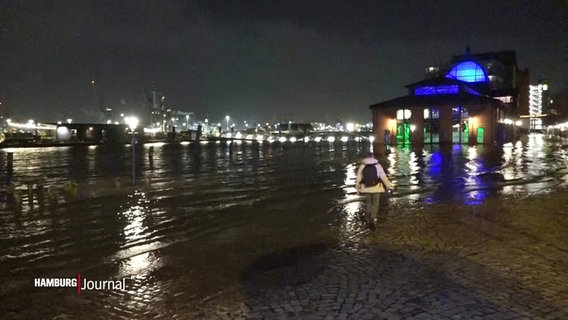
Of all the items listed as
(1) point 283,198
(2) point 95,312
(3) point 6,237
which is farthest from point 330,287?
(1) point 283,198

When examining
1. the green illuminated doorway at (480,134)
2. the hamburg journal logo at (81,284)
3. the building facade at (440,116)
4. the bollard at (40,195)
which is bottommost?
the hamburg journal logo at (81,284)

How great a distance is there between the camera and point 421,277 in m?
6.24

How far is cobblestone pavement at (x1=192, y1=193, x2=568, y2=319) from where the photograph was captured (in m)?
5.19

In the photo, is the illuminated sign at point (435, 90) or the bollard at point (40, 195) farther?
the illuminated sign at point (435, 90)

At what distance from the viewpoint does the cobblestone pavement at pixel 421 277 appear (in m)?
5.19

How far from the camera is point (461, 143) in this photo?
55.2 meters

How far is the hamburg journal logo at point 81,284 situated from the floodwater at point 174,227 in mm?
118

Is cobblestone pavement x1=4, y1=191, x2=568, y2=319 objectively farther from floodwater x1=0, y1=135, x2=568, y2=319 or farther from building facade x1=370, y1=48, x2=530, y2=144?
building facade x1=370, y1=48, x2=530, y2=144

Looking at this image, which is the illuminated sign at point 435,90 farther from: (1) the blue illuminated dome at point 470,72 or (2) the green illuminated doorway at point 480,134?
(1) the blue illuminated dome at point 470,72

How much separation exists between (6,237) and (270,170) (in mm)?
15156

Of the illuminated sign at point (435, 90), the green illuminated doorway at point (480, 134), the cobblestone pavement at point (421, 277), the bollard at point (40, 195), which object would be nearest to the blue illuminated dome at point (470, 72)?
the illuminated sign at point (435, 90)

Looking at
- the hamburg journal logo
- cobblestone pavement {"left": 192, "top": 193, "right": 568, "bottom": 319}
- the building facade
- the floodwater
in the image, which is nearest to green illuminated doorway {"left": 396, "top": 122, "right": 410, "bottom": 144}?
the building facade

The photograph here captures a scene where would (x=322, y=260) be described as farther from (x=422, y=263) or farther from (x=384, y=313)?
(x=384, y=313)

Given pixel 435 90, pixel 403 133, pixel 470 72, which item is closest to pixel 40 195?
pixel 403 133
